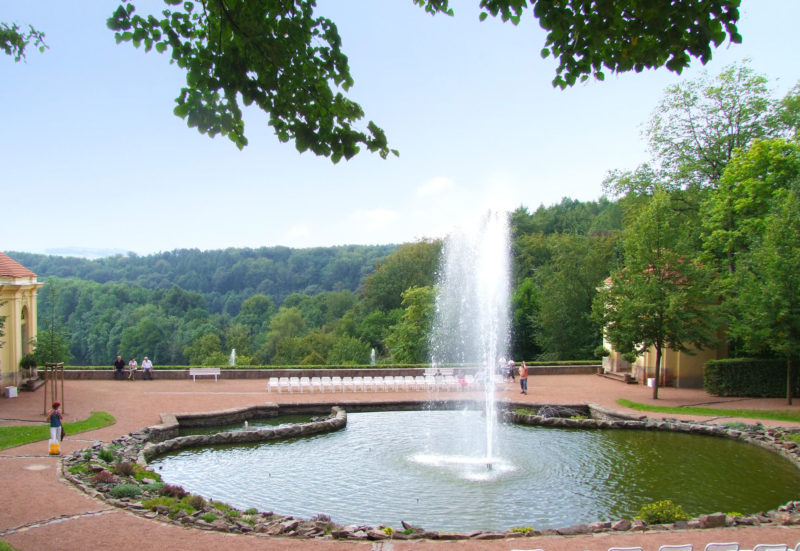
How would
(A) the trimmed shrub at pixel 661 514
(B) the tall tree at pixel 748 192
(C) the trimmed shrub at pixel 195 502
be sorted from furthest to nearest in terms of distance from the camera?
(B) the tall tree at pixel 748 192
(C) the trimmed shrub at pixel 195 502
(A) the trimmed shrub at pixel 661 514

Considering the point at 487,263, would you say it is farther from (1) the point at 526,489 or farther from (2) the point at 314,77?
(2) the point at 314,77

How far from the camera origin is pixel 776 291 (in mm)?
21984

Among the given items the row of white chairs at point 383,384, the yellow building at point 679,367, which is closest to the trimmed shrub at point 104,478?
the row of white chairs at point 383,384

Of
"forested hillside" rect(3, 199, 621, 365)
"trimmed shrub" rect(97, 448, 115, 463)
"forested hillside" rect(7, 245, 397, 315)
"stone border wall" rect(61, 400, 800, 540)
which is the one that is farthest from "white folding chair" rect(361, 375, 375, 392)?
"forested hillside" rect(7, 245, 397, 315)

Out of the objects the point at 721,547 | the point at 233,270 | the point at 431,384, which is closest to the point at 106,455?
the point at 721,547

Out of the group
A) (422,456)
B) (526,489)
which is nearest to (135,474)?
(422,456)

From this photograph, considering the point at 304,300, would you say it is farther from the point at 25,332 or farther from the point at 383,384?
the point at 383,384

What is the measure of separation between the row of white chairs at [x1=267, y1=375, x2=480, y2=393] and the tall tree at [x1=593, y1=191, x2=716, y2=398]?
6.50m

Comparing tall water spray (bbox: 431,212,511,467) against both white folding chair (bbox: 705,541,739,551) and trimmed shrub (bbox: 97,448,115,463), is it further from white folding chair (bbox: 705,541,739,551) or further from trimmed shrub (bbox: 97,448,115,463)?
white folding chair (bbox: 705,541,739,551)

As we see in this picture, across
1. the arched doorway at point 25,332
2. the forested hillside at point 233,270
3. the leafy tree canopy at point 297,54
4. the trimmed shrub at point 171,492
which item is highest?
the forested hillside at point 233,270

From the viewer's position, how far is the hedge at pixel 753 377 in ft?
83.3

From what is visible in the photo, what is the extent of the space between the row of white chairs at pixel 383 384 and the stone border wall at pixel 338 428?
218 centimetres

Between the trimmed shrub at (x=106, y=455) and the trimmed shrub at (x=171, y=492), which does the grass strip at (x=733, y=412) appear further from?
the trimmed shrub at (x=106, y=455)

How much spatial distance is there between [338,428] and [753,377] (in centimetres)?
1664
